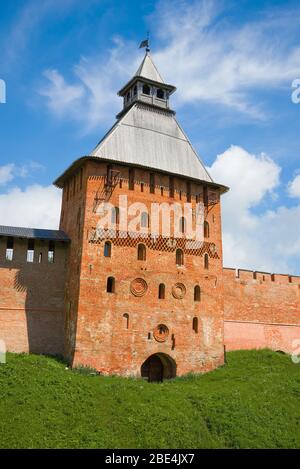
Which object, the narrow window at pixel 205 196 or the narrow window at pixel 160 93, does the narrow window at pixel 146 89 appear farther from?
the narrow window at pixel 205 196

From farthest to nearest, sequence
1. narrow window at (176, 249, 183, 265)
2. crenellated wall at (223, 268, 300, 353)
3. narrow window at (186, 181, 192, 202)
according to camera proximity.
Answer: crenellated wall at (223, 268, 300, 353)
narrow window at (186, 181, 192, 202)
narrow window at (176, 249, 183, 265)

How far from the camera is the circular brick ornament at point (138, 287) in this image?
22.4 m

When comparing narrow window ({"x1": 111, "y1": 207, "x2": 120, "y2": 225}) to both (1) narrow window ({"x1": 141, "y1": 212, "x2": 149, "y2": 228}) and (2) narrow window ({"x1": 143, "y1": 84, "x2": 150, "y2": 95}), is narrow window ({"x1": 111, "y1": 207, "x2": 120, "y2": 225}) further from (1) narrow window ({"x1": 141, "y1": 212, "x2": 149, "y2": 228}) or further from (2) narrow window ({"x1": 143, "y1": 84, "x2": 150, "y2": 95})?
(2) narrow window ({"x1": 143, "y1": 84, "x2": 150, "y2": 95})

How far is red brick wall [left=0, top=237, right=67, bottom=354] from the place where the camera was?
22.0 meters

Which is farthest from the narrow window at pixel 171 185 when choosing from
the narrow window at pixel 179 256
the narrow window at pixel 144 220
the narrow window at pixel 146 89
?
the narrow window at pixel 146 89

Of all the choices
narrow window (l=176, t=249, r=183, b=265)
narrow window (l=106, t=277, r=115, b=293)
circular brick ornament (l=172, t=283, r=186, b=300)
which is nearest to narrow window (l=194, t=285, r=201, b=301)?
circular brick ornament (l=172, t=283, r=186, b=300)

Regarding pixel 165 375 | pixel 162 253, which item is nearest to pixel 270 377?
pixel 165 375

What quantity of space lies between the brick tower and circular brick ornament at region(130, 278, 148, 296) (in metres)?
0.05

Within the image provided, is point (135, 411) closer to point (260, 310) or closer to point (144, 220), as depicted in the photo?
point (144, 220)

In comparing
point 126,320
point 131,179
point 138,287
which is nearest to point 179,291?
point 138,287

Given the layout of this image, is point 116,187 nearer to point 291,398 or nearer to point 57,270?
point 57,270

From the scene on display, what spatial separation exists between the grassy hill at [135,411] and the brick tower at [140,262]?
81.6 inches

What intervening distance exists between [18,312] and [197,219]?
10133 mm

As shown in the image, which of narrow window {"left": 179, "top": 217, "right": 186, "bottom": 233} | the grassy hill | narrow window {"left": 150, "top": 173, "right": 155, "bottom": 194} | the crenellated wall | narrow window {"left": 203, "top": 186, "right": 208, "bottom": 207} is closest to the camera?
the grassy hill
